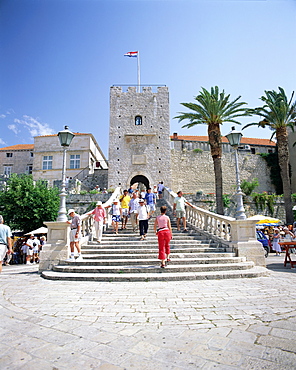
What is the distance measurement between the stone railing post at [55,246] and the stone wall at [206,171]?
2530cm

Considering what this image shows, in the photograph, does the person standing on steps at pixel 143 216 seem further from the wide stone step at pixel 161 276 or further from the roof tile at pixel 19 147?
the roof tile at pixel 19 147

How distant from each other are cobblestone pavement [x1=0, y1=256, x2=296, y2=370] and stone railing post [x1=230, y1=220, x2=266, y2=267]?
2.15 m

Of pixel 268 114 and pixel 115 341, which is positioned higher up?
pixel 268 114

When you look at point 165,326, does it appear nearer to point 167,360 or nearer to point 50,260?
point 167,360

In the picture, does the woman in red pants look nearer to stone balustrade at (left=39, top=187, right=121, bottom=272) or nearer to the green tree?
stone balustrade at (left=39, top=187, right=121, bottom=272)

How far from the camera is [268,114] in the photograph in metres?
20.8

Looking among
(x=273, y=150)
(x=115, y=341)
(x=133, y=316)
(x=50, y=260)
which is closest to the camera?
(x=115, y=341)

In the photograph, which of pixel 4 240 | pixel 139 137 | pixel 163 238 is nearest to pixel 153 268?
pixel 163 238

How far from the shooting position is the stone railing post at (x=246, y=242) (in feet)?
24.7

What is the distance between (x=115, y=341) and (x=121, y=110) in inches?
1070

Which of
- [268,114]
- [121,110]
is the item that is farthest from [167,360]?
[121,110]

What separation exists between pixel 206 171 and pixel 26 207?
75.2 ft

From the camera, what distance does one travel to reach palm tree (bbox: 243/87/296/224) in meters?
20.2

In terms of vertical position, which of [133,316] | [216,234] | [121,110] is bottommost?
[133,316]
